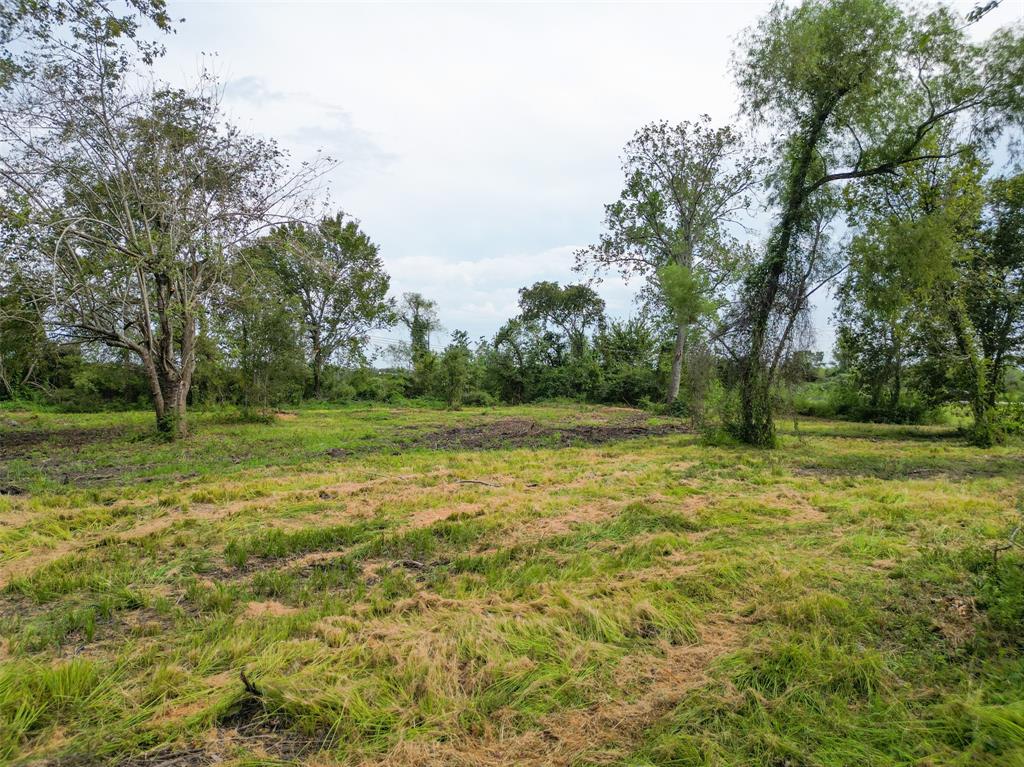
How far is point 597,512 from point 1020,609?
367 centimetres

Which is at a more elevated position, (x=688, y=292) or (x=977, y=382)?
(x=688, y=292)

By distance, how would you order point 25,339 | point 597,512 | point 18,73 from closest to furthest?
point 597,512 < point 18,73 < point 25,339

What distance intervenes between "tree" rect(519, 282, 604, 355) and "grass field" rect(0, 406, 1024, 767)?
99.0 ft

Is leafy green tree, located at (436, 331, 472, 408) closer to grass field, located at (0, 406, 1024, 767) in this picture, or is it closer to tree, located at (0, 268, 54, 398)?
tree, located at (0, 268, 54, 398)

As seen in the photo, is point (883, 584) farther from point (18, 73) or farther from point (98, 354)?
point (98, 354)

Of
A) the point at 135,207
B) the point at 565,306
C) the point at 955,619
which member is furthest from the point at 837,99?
the point at 565,306

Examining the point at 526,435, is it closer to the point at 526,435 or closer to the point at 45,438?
the point at 526,435

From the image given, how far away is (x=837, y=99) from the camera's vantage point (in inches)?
415

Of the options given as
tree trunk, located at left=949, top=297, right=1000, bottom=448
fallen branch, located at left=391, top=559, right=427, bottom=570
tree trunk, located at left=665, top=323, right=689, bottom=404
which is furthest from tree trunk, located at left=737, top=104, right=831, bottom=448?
tree trunk, located at left=665, top=323, right=689, bottom=404

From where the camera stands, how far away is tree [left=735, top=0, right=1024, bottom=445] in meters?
10.2

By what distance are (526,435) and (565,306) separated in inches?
949

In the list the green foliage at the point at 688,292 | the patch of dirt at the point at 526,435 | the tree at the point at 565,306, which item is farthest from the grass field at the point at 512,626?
the tree at the point at 565,306

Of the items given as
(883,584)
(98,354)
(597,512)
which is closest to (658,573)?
(883,584)

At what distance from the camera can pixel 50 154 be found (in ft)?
38.1
